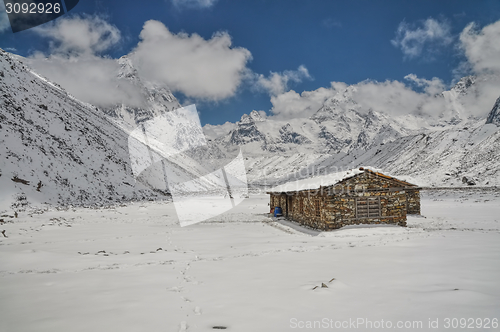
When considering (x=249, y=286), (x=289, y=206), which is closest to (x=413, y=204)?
(x=289, y=206)

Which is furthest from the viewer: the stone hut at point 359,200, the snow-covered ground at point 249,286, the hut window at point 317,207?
the hut window at point 317,207

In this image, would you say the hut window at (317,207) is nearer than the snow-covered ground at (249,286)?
No

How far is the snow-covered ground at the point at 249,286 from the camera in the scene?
4.89 meters

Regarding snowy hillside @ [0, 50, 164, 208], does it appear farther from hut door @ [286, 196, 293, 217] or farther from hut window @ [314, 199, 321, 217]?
hut window @ [314, 199, 321, 217]

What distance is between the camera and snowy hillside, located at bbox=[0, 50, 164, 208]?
29250 mm

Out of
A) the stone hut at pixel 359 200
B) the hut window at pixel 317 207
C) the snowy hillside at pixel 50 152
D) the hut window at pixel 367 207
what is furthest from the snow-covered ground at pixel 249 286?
the snowy hillside at pixel 50 152

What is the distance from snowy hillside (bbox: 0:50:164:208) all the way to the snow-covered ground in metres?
20.2

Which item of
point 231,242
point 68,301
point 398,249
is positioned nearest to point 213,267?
point 68,301

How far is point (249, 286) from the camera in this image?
22.3 feet

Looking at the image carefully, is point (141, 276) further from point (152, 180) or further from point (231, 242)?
point (152, 180)

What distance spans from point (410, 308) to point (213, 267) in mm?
5547

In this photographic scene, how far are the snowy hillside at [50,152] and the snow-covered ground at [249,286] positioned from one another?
66.4 feet

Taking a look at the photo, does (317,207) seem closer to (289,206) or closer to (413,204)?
(289,206)

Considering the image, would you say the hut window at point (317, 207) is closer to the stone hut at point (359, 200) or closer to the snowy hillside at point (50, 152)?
the stone hut at point (359, 200)
